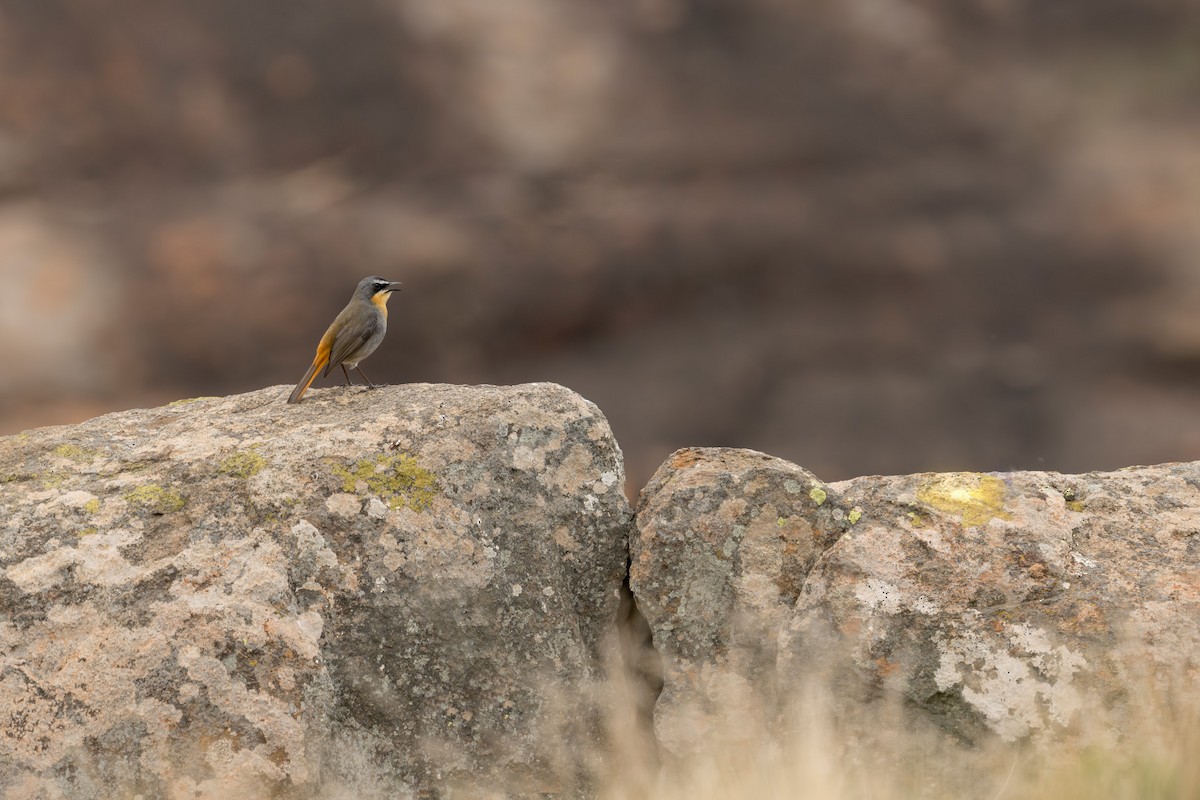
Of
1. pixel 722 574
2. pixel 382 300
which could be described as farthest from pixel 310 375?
pixel 722 574

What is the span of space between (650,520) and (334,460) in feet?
6.67

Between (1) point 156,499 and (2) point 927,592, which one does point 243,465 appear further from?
(2) point 927,592

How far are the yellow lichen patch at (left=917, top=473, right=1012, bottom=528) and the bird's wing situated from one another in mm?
4511

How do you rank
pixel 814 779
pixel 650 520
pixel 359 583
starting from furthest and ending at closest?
pixel 650 520
pixel 359 583
pixel 814 779

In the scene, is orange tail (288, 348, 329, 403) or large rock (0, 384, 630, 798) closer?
large rock (0, 384, 630, 798)

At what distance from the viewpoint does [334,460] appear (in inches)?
259

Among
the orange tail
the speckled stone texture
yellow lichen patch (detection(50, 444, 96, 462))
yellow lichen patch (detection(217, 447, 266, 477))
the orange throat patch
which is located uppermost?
the orange throat patch

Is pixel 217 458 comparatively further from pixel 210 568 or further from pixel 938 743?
pixel 938 743

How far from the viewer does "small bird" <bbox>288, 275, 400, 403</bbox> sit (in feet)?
26.8

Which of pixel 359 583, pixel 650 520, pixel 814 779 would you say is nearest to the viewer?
pixel 814 779

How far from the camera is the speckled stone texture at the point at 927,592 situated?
19.3 feet

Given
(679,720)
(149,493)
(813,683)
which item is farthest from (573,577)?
(149,493)

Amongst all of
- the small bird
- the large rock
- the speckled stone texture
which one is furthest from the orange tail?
the speckled stone texture

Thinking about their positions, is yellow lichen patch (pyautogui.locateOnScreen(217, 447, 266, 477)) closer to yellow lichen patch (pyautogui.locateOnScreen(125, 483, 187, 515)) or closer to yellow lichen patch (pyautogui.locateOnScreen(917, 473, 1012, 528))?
yellow lichen patch (pyautogui.locateOnScreen(125, 483, 187, 515))
